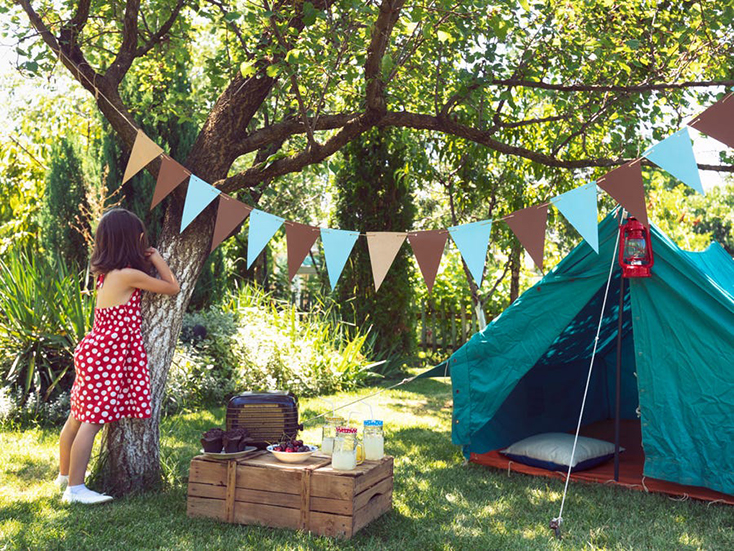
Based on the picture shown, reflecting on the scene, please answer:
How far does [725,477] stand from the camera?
3014mm

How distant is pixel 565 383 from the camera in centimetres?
453

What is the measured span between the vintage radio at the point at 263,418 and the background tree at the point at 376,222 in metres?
4.45

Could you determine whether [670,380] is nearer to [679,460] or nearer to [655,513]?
[679,460]

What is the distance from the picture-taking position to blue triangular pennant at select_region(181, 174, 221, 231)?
3.14 m

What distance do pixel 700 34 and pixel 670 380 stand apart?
7.36 ft

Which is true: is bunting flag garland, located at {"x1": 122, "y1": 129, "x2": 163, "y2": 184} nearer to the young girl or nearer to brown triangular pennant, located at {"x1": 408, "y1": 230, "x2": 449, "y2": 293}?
the young girl

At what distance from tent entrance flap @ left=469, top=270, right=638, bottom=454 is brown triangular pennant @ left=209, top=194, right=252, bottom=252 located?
5.70ft

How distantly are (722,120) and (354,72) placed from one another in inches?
75.7

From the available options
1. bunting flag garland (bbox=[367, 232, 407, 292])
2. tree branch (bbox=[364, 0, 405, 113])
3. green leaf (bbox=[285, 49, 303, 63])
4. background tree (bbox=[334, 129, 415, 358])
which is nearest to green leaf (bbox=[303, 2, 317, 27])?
green leaf (bbox=[285, 49, 303, 63])

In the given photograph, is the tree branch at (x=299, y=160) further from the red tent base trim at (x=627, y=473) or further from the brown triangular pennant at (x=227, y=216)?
the red tent base trim at (x=627, y=473)

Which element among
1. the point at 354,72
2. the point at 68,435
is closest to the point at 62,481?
the point at 68,435

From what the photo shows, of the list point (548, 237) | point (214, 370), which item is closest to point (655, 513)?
point (214, 370)

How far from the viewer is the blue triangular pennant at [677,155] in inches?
104

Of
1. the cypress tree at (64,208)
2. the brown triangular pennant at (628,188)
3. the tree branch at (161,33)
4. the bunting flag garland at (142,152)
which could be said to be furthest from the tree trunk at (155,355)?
the cypress tree at (64,208)
